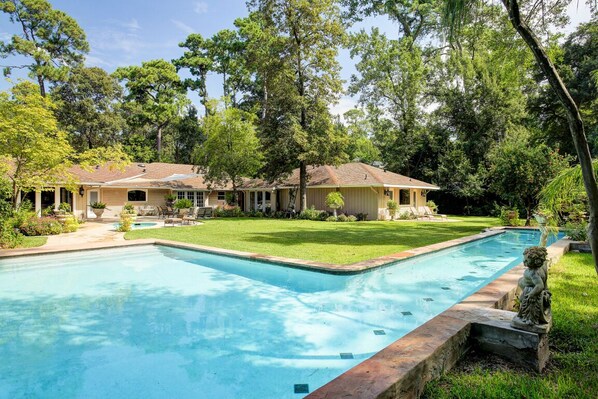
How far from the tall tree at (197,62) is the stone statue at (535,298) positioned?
40.9m

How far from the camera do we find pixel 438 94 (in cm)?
3378

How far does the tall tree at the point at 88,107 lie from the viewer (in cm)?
3384

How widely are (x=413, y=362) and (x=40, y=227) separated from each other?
17326mm

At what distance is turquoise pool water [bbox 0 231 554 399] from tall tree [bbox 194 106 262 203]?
47.2ft

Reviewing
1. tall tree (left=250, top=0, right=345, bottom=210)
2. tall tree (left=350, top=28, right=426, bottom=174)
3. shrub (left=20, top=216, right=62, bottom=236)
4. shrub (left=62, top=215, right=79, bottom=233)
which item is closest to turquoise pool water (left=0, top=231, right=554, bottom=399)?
shrub (left=20, top=216, right=62, bottom=236)

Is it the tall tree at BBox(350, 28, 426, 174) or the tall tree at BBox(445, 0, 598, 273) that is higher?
the tall tree at BBox(350, 28, 426, 174)

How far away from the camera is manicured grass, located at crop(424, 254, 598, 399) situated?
9.14ft

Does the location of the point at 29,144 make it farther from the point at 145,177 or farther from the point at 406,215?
the point at 406,215

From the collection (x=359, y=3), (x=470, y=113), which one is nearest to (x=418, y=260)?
(x=470, y=113)

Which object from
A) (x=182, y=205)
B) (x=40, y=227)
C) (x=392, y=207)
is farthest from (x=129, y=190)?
(x=392, y=207)

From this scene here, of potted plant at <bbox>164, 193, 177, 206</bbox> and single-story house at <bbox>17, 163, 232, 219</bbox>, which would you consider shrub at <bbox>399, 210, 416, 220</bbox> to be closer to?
single-story house at <bbox>17, 163, 232, 219</bbox>

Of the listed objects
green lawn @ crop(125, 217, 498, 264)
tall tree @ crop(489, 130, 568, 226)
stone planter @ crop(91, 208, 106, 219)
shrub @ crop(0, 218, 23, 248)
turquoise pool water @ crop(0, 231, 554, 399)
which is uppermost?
tall tree @ crop(489, 130, 568, 226)

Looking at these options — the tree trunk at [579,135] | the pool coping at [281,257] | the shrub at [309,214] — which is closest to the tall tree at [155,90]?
the shrub at [309,214]

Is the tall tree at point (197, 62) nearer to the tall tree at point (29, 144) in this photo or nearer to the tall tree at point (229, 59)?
the tall tree at point (229, 59)
